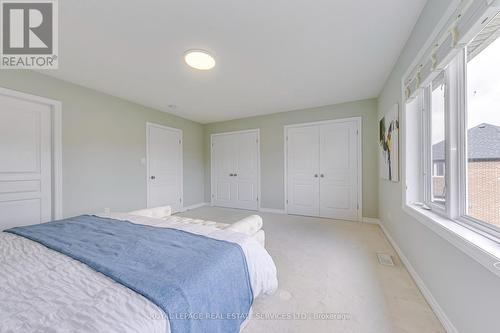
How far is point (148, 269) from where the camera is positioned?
3.20ft

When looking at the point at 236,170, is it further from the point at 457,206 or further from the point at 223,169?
the point at 457,206

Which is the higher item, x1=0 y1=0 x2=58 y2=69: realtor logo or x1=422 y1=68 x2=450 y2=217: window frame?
x1=0 y1=0 x2=58 y2=69: realtor logo

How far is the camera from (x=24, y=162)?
2.46 m

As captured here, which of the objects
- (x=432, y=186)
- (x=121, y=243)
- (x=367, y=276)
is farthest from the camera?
(x=367, y=276)

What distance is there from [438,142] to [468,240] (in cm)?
95

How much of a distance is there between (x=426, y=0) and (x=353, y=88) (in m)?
1.65

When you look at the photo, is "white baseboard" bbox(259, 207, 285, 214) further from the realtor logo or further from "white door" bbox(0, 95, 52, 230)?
the realtor logo

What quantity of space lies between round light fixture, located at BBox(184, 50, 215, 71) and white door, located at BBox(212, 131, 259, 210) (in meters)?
2.54

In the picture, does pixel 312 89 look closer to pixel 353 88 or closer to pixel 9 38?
pixel 353 88

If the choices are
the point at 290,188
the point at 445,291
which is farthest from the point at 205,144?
the point at 445,291

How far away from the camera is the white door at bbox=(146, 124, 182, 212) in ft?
13.2

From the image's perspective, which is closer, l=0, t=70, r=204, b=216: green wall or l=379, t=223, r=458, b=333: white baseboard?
l=379, t=223, r=458, b=333: white baseboard

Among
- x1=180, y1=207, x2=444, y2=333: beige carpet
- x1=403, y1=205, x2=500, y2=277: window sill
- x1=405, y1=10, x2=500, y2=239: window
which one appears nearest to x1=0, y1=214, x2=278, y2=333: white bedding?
x1=180, y1=207, x2=444, y2=333: beige carpet

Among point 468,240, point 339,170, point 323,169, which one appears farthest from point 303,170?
point 468,240
